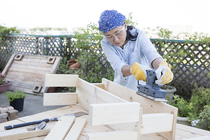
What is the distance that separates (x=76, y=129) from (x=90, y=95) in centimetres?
48

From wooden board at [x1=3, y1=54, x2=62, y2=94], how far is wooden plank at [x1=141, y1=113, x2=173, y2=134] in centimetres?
418

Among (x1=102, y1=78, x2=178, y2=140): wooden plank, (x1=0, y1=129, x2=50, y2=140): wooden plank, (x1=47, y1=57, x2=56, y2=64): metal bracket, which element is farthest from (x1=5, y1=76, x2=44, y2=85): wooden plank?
(x1=0, y1=129, x2=50, y2=140): wooden plank

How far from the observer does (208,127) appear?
2.48m

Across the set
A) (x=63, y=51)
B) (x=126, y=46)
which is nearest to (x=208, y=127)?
(x=126, y=46)

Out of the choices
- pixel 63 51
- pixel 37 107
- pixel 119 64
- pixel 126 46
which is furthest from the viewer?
pixel 63 51

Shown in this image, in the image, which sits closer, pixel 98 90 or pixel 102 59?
pixel 98 90

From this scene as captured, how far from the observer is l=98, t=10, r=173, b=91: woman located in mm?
1639

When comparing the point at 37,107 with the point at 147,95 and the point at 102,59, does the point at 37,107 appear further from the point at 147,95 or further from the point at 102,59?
the point at 147,95

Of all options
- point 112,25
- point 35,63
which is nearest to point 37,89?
point 35,63

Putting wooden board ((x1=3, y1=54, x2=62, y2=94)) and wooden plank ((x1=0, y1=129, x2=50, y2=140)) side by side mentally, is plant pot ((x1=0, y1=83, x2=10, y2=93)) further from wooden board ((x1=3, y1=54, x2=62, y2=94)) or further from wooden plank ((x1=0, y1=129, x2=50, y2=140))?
wooden plank ((x1=0, y1=129, x2=50, y2=140))

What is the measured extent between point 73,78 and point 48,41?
463 centimetres

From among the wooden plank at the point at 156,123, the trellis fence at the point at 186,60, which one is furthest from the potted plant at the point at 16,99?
the wooden plank at the point at 156,123

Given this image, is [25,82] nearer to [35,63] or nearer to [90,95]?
[35,63]

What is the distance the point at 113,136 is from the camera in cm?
98
